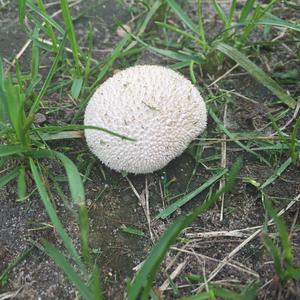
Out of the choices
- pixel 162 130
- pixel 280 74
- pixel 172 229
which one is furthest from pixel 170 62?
pixel 172 229

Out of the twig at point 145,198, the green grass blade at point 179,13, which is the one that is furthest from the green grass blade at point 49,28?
the twig at point 145,198

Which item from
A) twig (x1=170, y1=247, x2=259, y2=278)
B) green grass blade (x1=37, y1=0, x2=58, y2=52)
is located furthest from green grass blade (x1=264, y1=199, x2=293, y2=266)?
green grass blade (x1=37, y1=0, x2=58, y2=52)

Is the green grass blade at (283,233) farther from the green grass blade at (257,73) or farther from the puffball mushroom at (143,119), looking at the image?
the green grass blade at (257,73)

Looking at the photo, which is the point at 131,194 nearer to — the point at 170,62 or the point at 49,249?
the point at 49,249

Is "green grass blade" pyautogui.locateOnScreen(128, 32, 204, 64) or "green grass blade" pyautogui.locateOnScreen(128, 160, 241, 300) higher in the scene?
"green grass blade" pyautogui.locateOnScreen(128, 32, 204, 64)

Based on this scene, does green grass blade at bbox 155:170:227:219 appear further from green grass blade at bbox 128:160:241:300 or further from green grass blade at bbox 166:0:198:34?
Result: green grass blade at bbox 166:0:198:34

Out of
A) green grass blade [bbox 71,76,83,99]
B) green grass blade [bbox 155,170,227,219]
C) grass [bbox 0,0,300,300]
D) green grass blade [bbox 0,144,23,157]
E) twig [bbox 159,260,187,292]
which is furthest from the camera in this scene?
green grass blade [bbox 71,76,83,99]

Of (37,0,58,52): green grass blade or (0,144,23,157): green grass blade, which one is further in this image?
(37,0,58,52): green grass blade
